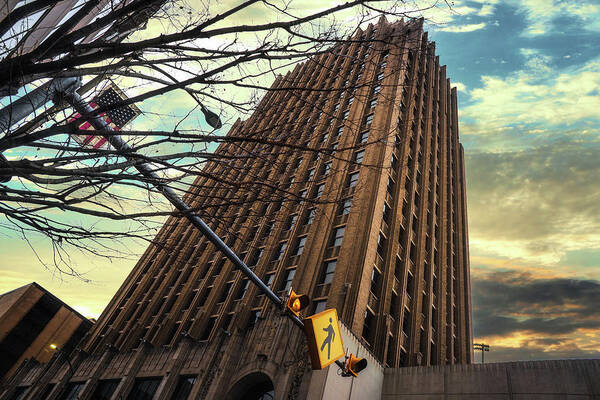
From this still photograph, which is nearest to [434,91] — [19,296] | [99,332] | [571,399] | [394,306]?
[394,306]

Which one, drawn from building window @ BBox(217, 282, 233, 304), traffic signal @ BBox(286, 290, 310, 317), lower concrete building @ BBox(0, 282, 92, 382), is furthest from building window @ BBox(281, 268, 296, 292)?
lower concrete building @ BBox(0, 282, 92, 382)

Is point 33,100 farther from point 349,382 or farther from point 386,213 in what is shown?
point 386,213

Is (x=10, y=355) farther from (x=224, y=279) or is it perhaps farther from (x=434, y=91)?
(x=434, y=91)

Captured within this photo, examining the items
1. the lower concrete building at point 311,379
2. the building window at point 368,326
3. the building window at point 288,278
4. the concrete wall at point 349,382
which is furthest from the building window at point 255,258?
the concrete wall at point 349,382

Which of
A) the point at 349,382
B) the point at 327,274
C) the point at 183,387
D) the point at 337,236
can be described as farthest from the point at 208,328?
the point at 349,382

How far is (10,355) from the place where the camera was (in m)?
38.3

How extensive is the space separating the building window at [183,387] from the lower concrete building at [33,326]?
83.8 ft

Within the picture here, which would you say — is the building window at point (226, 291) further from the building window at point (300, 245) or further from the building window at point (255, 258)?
the building window at point (300, 245)

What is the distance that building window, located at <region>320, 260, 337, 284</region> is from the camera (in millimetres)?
21109

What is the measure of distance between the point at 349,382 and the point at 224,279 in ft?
52.8

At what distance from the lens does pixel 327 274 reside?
70.4 ft

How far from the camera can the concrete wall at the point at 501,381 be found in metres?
12.7

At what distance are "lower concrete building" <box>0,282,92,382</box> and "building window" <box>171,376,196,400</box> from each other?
25.5 meters

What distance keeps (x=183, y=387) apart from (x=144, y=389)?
12.7ft
